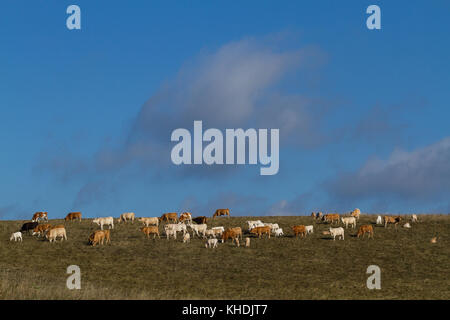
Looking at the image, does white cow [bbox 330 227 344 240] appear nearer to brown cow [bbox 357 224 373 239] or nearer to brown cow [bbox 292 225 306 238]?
brown cow [bbox 357 224 373 239]

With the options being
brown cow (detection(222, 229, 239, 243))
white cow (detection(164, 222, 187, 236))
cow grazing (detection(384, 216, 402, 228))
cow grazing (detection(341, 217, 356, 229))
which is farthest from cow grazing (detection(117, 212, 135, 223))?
cow grazing (detection(384, 216, 402, 228))

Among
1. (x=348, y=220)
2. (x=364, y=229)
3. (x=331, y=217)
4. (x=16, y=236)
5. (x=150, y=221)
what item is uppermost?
(x=331, y=217)

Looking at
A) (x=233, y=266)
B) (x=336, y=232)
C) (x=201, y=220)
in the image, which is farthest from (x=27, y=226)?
(x=336, y=232)

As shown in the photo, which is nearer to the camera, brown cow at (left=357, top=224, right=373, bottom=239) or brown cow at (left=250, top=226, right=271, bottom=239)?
brown cow at (left=357, top=224, right=373, bottom=239)

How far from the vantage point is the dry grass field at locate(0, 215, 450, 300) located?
34.9 meters

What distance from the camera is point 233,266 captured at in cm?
4378

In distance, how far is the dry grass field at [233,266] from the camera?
3488cm

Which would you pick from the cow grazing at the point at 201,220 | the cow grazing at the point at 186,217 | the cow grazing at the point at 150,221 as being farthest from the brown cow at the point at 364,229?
the cow grazing at the point at 150,221

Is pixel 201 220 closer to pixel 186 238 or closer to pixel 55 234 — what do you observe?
pixel 186 238

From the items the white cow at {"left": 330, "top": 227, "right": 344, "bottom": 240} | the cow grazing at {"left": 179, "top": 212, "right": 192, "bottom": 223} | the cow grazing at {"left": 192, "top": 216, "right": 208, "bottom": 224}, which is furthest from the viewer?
the cow grazing at {"left": 179, "top": 212, "right": 192, "bottom": 223}

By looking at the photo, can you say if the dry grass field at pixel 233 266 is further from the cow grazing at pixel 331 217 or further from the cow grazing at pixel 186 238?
the cow grazing at pixel 331 217
